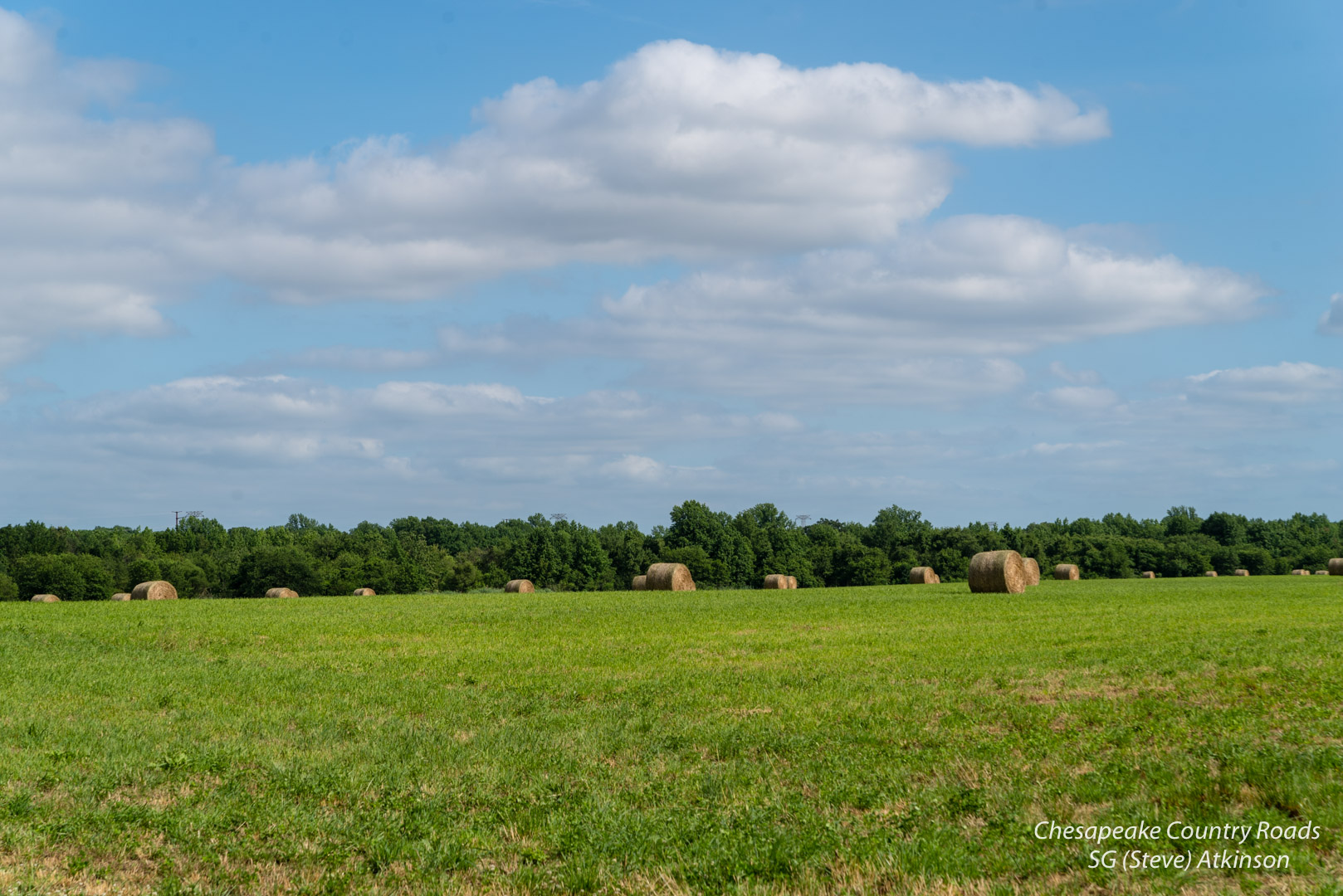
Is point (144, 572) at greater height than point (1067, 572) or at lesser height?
lesser

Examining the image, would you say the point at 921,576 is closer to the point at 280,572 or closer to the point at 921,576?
the point at 921,576

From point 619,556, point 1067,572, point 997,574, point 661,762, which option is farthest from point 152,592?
point 619,556

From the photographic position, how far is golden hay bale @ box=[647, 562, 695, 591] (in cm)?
5294

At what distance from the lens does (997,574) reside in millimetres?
43594

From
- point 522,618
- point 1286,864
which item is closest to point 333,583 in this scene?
point 522,618

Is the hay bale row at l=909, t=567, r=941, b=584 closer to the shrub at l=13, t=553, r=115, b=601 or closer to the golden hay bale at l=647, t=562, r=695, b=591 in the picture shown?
the golden hay bale at l=647, t=562, r=695, b=591

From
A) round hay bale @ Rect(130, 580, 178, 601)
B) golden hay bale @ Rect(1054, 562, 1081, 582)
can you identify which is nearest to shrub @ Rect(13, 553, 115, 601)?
round hay bale @ Rect(130, 580, 178, 601)

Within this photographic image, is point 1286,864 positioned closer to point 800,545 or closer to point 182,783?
point 182,783

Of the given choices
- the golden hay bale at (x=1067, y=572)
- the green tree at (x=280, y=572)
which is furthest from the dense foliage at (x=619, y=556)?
the golden hay bale at (x=1067, y=572)

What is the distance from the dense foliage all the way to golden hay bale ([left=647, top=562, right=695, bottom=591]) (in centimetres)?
5271

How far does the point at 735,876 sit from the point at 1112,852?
9.80 ft

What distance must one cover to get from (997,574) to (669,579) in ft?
56.1

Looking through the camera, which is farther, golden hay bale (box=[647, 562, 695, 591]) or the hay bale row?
the hay bale row

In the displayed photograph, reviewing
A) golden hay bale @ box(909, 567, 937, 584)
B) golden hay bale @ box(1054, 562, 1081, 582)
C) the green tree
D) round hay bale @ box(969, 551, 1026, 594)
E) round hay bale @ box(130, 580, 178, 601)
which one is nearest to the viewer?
round hay bale @ box(969, 551, 1026, 594)
